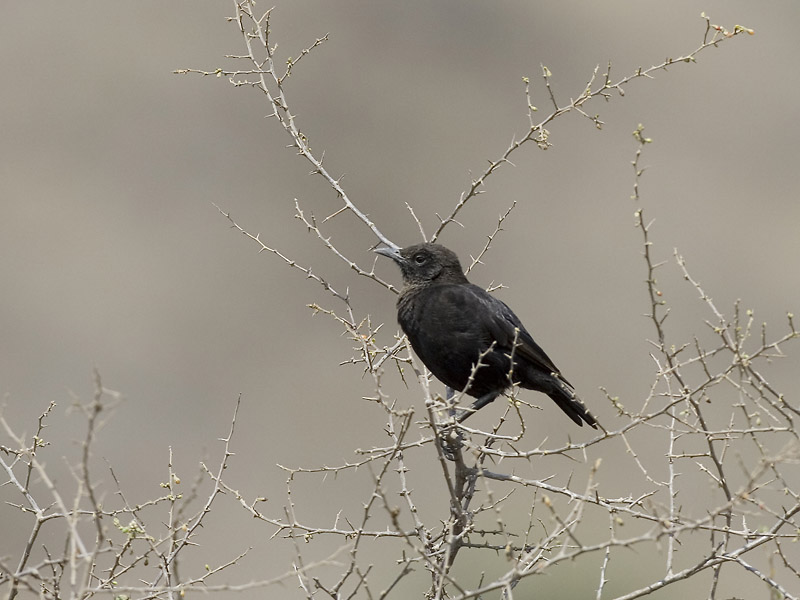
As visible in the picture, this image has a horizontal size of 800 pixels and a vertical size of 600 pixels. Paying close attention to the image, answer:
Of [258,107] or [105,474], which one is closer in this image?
[105,474]

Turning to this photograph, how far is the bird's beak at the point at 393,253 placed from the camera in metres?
6.41

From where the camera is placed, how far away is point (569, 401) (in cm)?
625

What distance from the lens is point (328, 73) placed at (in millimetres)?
36875

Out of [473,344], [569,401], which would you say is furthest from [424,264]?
[569,401]

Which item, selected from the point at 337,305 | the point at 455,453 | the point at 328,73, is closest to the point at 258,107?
the point at 328,73

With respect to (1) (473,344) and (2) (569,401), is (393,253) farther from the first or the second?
(2) (569,401)

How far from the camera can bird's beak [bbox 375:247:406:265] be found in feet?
21.0

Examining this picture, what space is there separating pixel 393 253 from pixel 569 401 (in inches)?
53.6

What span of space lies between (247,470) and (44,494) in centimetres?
475

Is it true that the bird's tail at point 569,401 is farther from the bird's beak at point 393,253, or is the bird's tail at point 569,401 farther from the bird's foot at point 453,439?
the bird's beak at point 393,253

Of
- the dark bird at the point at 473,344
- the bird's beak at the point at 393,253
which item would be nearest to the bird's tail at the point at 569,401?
the dark bird at the point at 473,344

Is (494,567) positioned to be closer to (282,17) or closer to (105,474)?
(105,474)

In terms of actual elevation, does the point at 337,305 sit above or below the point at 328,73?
below

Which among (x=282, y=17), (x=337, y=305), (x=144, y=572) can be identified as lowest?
(x=144, y=572)
